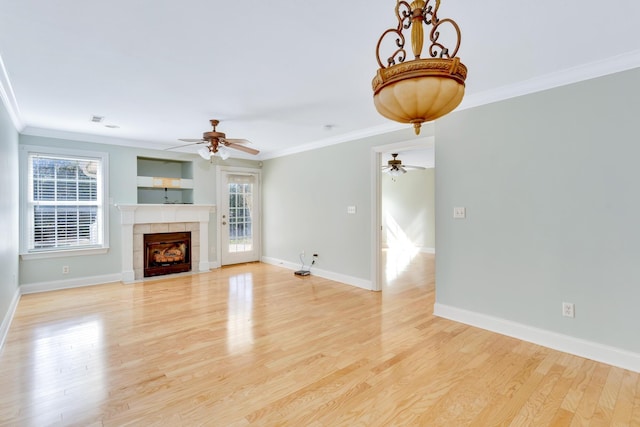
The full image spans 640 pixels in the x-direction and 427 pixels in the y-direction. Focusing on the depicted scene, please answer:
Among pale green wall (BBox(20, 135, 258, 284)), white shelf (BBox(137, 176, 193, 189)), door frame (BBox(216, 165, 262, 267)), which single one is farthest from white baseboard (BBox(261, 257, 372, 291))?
white shelf (BBox(137, 176, 193, 189))

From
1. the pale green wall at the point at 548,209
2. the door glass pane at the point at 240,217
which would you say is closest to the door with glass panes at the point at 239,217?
the door glass pane at the point at 240,217

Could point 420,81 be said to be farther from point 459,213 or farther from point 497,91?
point 459,213

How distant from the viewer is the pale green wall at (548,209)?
2506 millimetres

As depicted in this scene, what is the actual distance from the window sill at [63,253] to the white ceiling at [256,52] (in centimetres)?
200

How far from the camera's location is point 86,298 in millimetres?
4355

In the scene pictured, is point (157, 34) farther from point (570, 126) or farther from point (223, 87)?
point (570, 126)

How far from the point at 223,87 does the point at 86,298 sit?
357 cm

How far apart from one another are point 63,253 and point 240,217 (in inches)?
120

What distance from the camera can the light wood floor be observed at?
1940mm

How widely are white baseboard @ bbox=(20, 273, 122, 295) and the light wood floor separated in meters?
0.78

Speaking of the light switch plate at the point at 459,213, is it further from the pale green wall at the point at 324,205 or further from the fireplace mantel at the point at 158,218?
the fireplace mantel at the point at 158,218

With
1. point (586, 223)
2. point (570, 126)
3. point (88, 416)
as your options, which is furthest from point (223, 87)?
point (586, 223)

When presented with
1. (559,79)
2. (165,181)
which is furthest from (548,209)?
(165,181)

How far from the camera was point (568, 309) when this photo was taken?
9.05ft
